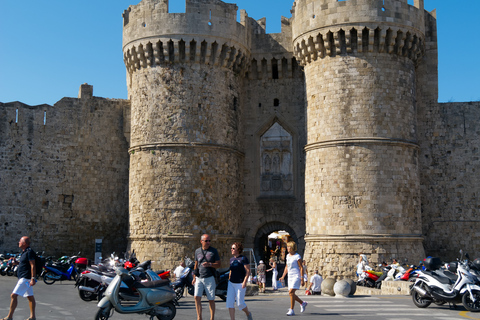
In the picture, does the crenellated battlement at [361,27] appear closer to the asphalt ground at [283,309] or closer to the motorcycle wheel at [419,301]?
the asphalt ground at [283,309]

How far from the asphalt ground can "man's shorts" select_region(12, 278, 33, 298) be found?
0.77 metres

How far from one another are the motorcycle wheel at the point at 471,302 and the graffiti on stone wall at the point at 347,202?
23.5 ft

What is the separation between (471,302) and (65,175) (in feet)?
48.4

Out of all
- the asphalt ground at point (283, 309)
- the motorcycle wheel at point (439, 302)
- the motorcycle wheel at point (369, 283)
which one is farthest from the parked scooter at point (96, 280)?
the motorcycle wheel at point (369, 283)

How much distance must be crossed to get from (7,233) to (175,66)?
314 inches

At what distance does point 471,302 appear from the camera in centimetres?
1010

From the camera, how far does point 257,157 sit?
2081 cm

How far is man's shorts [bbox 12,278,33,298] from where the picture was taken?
831 cm

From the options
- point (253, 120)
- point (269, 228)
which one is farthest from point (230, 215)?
point (253, 120)

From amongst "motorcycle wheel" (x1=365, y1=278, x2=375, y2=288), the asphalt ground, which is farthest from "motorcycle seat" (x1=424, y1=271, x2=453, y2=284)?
"motorcycle wheel" (x1=365, y1=278, x2=375, y2=288)

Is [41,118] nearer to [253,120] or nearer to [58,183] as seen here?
[58,183]

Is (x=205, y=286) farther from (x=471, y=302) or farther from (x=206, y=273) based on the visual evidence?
(x=471, y=302)

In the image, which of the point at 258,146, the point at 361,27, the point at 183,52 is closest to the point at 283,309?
the point at 361,27

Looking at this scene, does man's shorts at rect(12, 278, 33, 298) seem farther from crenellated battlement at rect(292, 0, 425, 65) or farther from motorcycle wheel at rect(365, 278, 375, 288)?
crenellated battlement at rect(292, 0, 425, 65)
